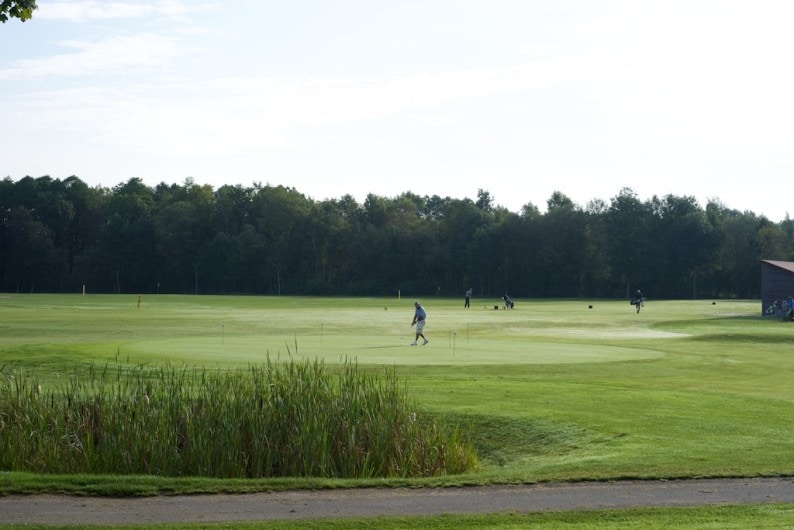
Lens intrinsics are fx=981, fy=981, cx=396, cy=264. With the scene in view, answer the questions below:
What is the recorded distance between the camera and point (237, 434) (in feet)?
52.5

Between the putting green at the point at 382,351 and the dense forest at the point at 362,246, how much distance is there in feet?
358

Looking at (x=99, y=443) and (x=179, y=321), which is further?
(x=179, y=321)

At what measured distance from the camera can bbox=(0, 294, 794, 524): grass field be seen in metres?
15.3

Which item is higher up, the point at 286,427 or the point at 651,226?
the point at 651,226

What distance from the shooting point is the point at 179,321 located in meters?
62.4

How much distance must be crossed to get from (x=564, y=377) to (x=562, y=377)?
9 centimetres

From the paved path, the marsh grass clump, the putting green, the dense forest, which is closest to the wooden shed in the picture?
the putting green

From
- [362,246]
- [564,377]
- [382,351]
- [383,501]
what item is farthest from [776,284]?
[362,246]

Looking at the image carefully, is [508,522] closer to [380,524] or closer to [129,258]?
[380,524]

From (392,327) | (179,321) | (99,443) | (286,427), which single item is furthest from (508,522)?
(179,321)

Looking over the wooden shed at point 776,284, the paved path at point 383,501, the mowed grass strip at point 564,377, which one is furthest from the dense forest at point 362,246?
the paved path at point 383,501

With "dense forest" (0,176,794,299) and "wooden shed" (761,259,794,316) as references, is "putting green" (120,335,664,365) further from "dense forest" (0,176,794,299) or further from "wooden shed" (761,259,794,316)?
"dense forest" (0,176,794,299)

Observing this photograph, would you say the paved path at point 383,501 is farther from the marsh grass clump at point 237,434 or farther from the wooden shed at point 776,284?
the wooden shed at point 776,284

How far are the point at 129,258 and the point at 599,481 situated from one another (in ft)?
494
